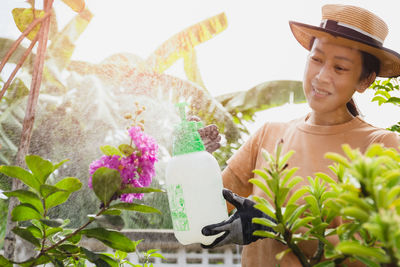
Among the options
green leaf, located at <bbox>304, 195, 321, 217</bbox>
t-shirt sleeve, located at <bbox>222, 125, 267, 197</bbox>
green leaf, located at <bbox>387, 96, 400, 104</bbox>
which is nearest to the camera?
green leaf, located at <bbox>304, 195, 321, 217</bbox>

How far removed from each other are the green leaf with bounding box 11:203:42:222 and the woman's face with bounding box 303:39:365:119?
524 mm

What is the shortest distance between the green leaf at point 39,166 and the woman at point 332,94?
0.42 m

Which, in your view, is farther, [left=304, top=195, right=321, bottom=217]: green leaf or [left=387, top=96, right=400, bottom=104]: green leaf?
[left=387, top=96, right=400, bottom=104]: green leaf

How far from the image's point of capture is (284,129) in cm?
96

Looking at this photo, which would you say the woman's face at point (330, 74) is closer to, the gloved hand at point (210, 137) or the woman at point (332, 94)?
the woman at point (332, 94)

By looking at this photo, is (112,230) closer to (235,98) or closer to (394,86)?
(394,86)

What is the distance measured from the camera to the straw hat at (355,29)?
790 millimetres

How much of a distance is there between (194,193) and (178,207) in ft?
0.10

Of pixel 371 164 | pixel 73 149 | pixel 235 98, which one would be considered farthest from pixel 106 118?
pixel 371 164

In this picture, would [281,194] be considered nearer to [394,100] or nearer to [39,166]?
[39,166]

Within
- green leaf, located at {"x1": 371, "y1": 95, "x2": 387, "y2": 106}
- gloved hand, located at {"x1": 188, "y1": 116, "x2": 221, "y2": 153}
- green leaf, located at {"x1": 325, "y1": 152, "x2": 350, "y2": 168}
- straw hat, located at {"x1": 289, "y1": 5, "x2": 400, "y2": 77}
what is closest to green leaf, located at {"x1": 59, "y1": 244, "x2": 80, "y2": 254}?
gloved hand, located at {"x1": 188, "y1": 116, "x2": 221, "y2": 153}

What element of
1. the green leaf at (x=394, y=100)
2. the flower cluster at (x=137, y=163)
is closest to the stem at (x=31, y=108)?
the flower cluster at (x=137, y=163)

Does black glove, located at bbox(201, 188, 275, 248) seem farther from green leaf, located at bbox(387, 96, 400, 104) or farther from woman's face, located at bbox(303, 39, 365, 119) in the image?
green leaf, located at bbox(387, 96, 400, 104)

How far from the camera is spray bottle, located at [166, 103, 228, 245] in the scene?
2.07ft
